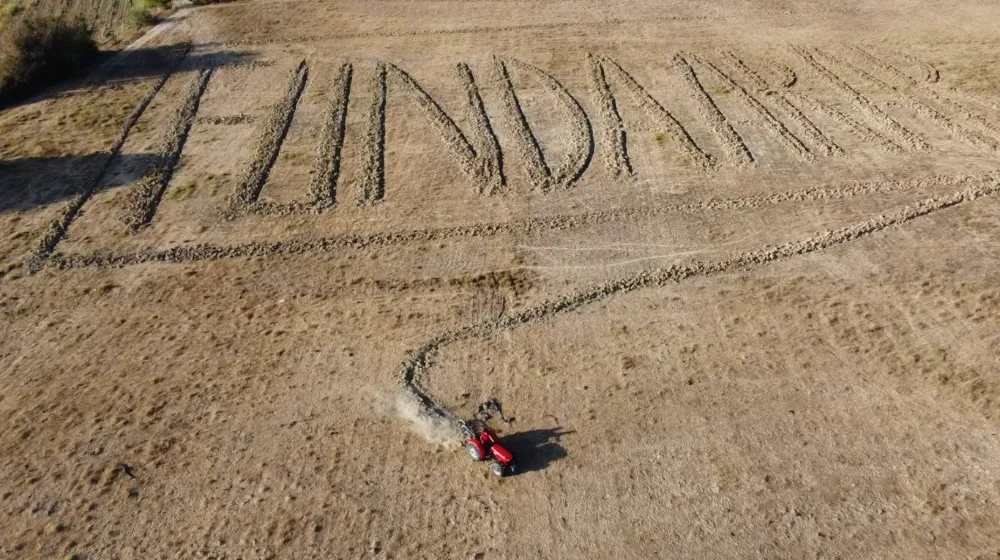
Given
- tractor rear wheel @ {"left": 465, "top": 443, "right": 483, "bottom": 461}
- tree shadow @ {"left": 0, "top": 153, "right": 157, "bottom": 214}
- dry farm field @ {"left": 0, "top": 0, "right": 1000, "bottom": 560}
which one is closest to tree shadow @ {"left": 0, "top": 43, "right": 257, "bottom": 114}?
dry farm field @ {"left": 0, "top": 0, "right": 1000, "bottom": 560}

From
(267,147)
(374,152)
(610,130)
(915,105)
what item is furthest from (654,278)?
(915,105)

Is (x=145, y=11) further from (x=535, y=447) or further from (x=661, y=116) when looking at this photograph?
(x=535, y=447)

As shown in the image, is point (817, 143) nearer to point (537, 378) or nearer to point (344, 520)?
point (537, 378)

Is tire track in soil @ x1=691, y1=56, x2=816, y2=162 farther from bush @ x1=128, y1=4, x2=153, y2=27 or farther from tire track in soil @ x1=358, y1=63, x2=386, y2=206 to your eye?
bush @ x1=128, y1=4, x2=153, y2=27

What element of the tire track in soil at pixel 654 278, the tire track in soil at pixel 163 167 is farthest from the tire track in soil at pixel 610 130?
the tire track in soil at pixel 163 167

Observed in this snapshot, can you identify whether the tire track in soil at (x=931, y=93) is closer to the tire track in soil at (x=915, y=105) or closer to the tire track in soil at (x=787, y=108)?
the tire track in soil at (x=915, y=105)
